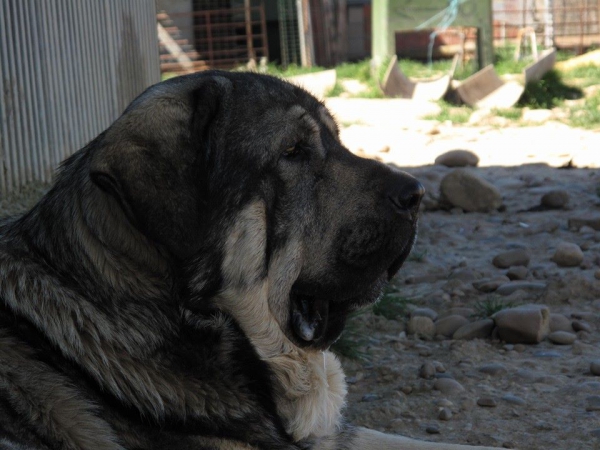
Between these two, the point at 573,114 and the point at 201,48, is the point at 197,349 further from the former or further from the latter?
the point at 201,48

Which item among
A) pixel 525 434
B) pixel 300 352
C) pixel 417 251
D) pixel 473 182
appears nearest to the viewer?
pixel 300 352

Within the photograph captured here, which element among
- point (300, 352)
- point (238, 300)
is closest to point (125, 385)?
point (238, 300)

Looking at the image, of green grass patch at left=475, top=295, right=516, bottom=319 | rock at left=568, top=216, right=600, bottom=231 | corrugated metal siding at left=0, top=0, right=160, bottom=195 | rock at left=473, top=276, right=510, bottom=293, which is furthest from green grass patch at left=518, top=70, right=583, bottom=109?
green grass patch at left=475, top=295, right=516, bottom=319

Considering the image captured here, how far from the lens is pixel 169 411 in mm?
2676

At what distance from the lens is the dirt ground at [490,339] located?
393cm

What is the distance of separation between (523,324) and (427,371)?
730 mm

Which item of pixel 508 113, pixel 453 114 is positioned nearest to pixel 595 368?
pixel 508 113

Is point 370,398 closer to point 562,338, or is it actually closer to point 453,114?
point 562,338

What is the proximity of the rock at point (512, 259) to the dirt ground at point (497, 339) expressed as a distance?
0.06m

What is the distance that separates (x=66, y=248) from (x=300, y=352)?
0.91 metres

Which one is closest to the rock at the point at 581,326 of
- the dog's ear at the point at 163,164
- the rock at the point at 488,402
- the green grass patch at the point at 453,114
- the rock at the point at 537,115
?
the rock at the point at 488,402

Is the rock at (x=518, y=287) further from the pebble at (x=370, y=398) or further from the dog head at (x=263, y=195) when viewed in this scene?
the dog head at (x=263, y=195)

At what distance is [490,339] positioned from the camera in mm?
4941

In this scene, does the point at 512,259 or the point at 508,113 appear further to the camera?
the point at 508,113
